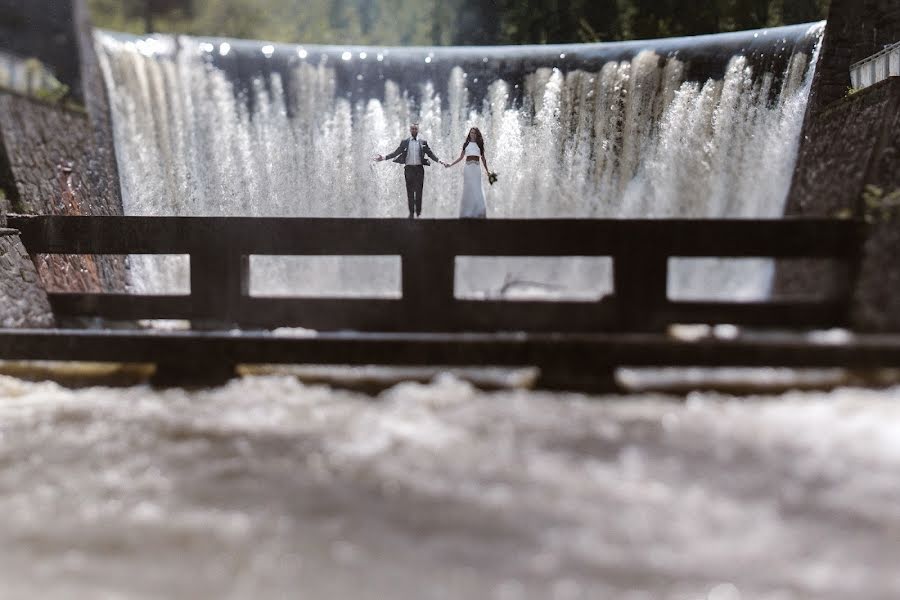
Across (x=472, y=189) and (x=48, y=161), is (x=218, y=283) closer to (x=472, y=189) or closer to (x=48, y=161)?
(x=472, y=189)

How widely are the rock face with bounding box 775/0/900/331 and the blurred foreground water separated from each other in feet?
3.86

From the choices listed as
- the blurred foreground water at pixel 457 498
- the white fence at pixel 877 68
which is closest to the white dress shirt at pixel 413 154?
the blurred foreground water at pixel 457 498

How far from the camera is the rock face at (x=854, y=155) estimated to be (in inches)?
238

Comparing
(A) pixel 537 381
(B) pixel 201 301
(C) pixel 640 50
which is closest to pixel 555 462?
(A) pixel 537 381

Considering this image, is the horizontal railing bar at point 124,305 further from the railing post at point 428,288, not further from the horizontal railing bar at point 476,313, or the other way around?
the railing post at point 428,288

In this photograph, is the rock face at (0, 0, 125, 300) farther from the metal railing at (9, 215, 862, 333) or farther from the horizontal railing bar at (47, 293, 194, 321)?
the metal railing at (9, 215, 862, 333)

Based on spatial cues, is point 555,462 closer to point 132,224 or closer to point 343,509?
point 343,509

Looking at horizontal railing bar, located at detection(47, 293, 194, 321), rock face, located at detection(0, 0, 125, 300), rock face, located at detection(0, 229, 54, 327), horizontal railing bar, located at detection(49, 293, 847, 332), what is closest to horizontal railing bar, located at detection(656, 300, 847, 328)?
horizontal railing bar, located at detection(49, 293, 847, 332)

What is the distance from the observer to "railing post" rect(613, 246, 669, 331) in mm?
6664

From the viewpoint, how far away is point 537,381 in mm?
5613

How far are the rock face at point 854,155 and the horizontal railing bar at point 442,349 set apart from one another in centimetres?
62

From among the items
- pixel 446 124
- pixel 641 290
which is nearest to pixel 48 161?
pixel 446 124

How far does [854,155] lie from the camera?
8.47m

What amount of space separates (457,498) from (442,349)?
238 centimetres
